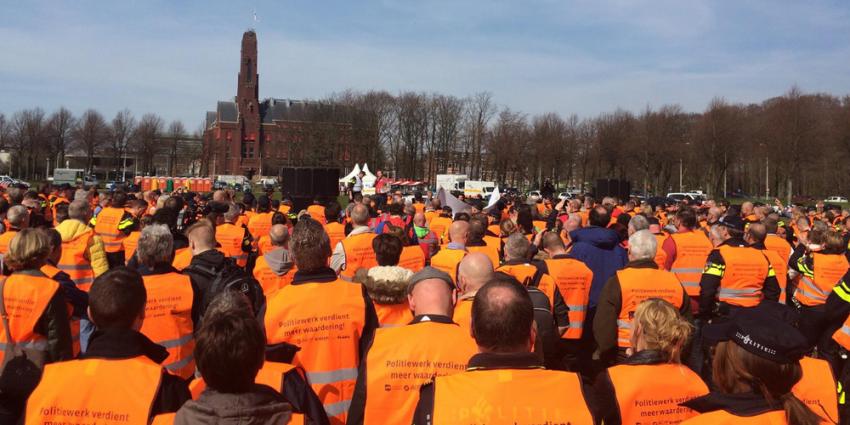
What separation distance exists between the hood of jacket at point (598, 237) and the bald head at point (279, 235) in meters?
3.42

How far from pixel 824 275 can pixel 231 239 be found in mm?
7132

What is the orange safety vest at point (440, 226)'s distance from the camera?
33.3ft

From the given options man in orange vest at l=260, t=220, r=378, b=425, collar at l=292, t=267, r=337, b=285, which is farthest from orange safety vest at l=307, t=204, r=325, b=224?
man in orange vest at l=260, t=220, r=378, b=425

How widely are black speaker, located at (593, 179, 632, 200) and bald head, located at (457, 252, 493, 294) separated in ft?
59.7

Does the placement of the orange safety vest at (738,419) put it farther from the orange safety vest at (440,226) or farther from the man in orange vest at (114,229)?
the man in orange vest at (114,229)

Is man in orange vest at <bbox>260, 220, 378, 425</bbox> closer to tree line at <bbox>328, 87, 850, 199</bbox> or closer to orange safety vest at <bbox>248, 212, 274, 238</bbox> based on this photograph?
orange safety vest at <bbox>248, 212, 274, 238</bbox>

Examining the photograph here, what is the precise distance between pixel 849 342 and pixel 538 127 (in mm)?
71239

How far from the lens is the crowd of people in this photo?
2334 mm

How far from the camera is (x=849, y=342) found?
15.6 feet

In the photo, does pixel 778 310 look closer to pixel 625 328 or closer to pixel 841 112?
pixel 625 328

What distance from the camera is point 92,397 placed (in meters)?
2.58

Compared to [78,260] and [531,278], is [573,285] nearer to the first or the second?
[531,278]

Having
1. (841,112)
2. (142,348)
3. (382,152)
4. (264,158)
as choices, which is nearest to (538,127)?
(382,152)

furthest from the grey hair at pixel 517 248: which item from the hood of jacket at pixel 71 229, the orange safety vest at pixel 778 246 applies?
the orange safety vest at pixel 778 246
